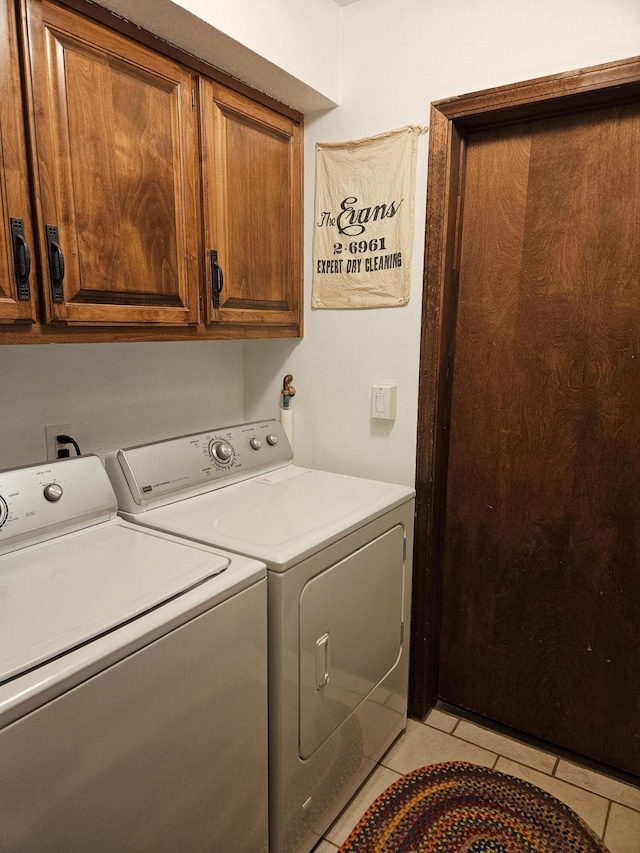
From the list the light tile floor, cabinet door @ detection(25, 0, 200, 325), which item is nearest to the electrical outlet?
cabinet door @ detection(25, 0, 200, 325)

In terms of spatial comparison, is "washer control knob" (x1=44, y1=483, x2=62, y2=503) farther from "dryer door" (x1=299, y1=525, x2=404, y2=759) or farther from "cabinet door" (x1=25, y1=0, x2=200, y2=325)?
"dryer door" (x1=299, y1=525, x2=404, y2=759)

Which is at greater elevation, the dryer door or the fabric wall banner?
the fabric wall banner

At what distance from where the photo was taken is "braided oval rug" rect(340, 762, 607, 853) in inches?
61.3

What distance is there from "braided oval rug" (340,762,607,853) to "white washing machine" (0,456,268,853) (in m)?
0.44

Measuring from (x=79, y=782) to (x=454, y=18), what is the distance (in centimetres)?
211

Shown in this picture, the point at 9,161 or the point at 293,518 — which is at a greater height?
the point at 9,161

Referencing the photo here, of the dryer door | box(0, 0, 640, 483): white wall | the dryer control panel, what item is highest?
box(0, 0, 640, 483): white wall

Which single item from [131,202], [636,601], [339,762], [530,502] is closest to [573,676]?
[636,601]

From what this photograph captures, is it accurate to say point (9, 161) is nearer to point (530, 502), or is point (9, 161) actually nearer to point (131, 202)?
point (131, 202)

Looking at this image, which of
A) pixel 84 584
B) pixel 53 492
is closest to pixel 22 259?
pixel 53 492

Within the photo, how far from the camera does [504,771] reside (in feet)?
5.99

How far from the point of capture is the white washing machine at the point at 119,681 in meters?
0.85

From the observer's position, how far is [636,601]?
1715 mm

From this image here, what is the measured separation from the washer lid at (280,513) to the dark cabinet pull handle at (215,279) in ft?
1.98
